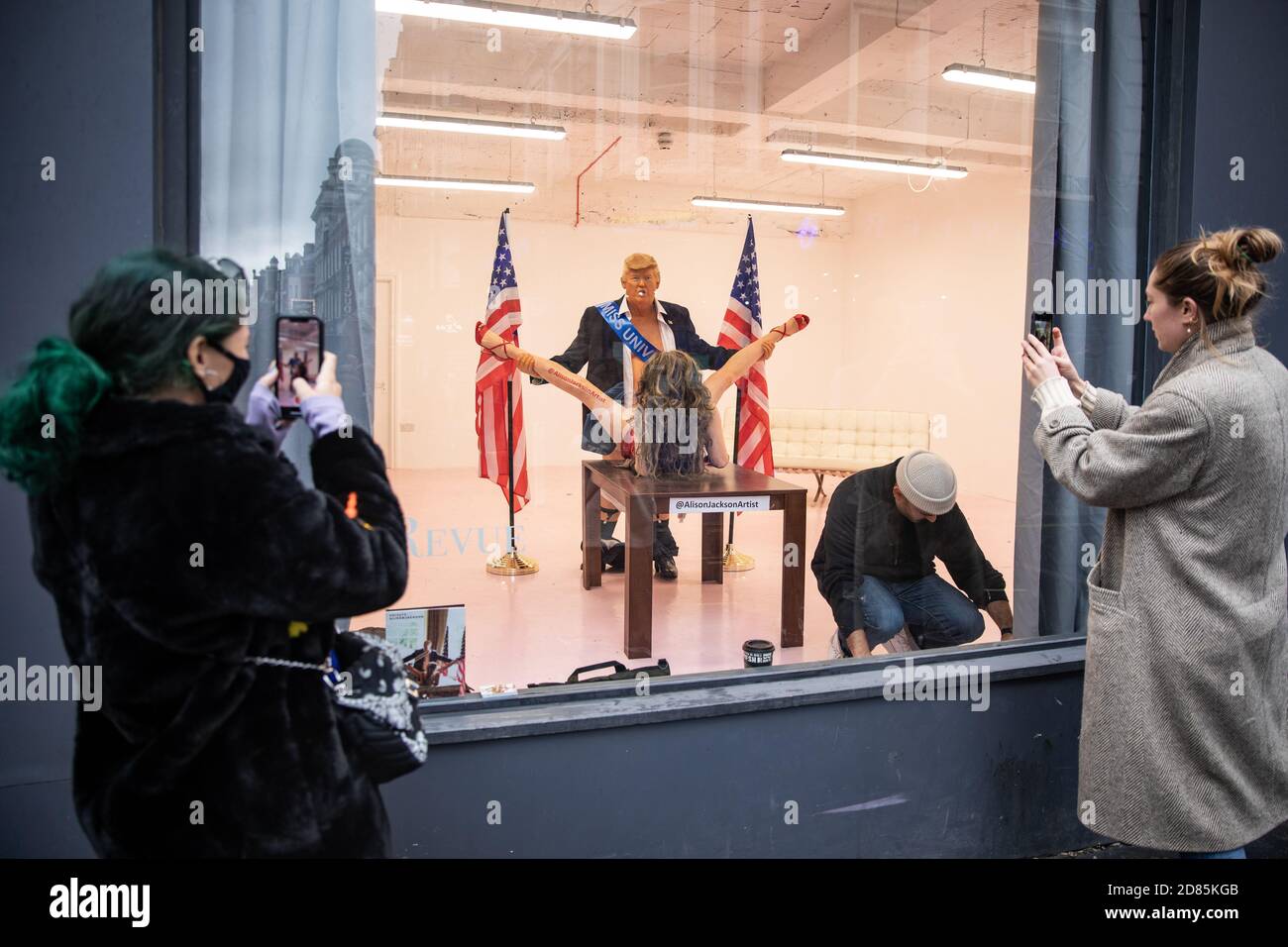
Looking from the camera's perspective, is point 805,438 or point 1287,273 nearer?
point 1287,273

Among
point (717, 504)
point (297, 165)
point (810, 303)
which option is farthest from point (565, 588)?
point (297, 165)

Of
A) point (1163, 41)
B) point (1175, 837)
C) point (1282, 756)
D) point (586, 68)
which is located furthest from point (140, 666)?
point (1163, 41)

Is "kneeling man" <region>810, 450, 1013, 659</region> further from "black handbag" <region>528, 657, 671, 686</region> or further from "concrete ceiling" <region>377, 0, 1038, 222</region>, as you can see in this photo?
"concrete ceiling" <region>377, 0, 1038, 222</region>

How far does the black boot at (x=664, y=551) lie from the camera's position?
343 cm

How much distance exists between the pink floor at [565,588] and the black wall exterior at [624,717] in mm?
458

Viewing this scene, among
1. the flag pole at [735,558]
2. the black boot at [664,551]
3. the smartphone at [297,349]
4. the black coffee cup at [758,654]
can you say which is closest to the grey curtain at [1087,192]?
the black coffee cup at [758,654]

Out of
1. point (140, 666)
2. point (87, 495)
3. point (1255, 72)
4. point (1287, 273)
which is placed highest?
point (1255, 72)

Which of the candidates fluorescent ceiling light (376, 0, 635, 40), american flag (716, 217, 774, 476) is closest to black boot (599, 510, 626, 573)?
american flag (716, 217, 774, 476)

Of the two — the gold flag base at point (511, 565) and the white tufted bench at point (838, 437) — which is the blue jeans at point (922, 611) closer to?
the white tufted bench at point (838, 437)

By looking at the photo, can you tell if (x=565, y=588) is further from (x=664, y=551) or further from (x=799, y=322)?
(x=799, y=322)

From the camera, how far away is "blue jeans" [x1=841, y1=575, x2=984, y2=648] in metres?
3.06
